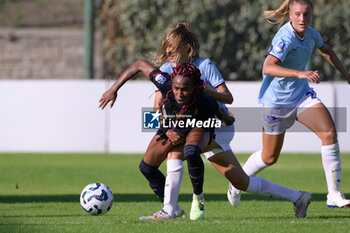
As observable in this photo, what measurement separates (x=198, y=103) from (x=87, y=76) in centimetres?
1024

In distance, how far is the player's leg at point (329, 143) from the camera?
6.78 meters

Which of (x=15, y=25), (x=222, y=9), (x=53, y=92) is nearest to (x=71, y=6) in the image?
(x=15, y=25)

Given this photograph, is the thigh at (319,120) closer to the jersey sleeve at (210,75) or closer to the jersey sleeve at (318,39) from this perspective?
the jersey sleeve at (318,39)

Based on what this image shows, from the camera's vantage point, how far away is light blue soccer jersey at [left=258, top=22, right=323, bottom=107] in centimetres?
684

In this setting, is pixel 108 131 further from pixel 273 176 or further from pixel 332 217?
pixel 332 217

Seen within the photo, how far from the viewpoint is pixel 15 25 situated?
24.1 metres

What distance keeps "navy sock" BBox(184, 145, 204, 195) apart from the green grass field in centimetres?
32

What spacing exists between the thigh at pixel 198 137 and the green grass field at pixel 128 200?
0.64 m

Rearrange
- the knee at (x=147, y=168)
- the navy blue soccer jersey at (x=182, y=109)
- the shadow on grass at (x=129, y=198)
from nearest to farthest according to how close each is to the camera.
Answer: the navy blue soccer jersey at (x=182, y=109) → the knee at (x=147, y=168) → the shadow on grass at (x=129, y=198)

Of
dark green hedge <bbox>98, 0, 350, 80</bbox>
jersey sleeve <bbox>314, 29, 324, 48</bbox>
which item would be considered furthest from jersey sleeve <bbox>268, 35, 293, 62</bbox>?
dark green hedge <bbox>98, 0, 350, 80</bbox>

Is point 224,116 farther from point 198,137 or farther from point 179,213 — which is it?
point 179,213

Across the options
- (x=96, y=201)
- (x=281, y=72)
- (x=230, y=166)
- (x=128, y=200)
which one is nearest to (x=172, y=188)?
(x=230, y=166)

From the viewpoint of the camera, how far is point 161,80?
6059 mm

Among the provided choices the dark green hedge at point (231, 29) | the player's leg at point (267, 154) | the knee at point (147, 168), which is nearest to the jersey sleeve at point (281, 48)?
the player's leg at point (267, 154)
